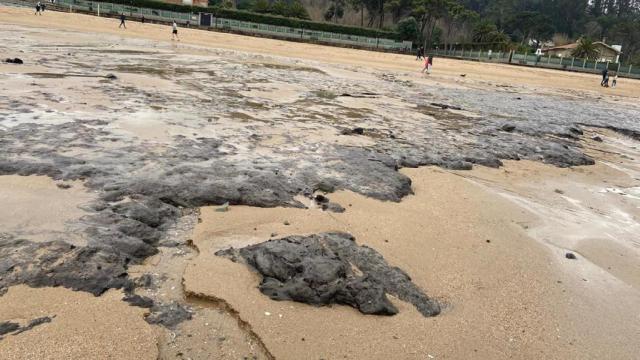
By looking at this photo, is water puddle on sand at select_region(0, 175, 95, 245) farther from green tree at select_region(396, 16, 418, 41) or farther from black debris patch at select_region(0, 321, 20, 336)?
green tree at select_region(396, 16, 418, 41)

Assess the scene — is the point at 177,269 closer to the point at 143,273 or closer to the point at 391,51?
the point at 143,273

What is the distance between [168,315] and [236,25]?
5235 centimetres

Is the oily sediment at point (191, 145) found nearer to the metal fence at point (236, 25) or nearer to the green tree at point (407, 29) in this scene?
the metal fence at point (236, 25)

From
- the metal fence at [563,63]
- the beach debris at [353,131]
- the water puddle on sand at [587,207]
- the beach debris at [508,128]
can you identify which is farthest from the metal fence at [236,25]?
the water puddle on sand at [587,207]

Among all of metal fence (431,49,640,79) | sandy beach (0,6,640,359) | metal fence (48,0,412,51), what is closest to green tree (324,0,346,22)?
metal fence (48,0,412,51)

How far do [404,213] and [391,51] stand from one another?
55.0 metres

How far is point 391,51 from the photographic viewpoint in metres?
57.3

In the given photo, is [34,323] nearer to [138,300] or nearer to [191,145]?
[138,300]

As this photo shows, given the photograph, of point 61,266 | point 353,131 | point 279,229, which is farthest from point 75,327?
point 353,131

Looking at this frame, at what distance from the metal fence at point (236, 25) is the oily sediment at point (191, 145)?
38569 mm

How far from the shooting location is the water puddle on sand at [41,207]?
3.65 metres

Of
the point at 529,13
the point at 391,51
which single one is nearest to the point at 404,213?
the point at 391,51

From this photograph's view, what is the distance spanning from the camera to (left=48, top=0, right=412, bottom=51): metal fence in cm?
4738

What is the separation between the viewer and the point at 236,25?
51.7 m
